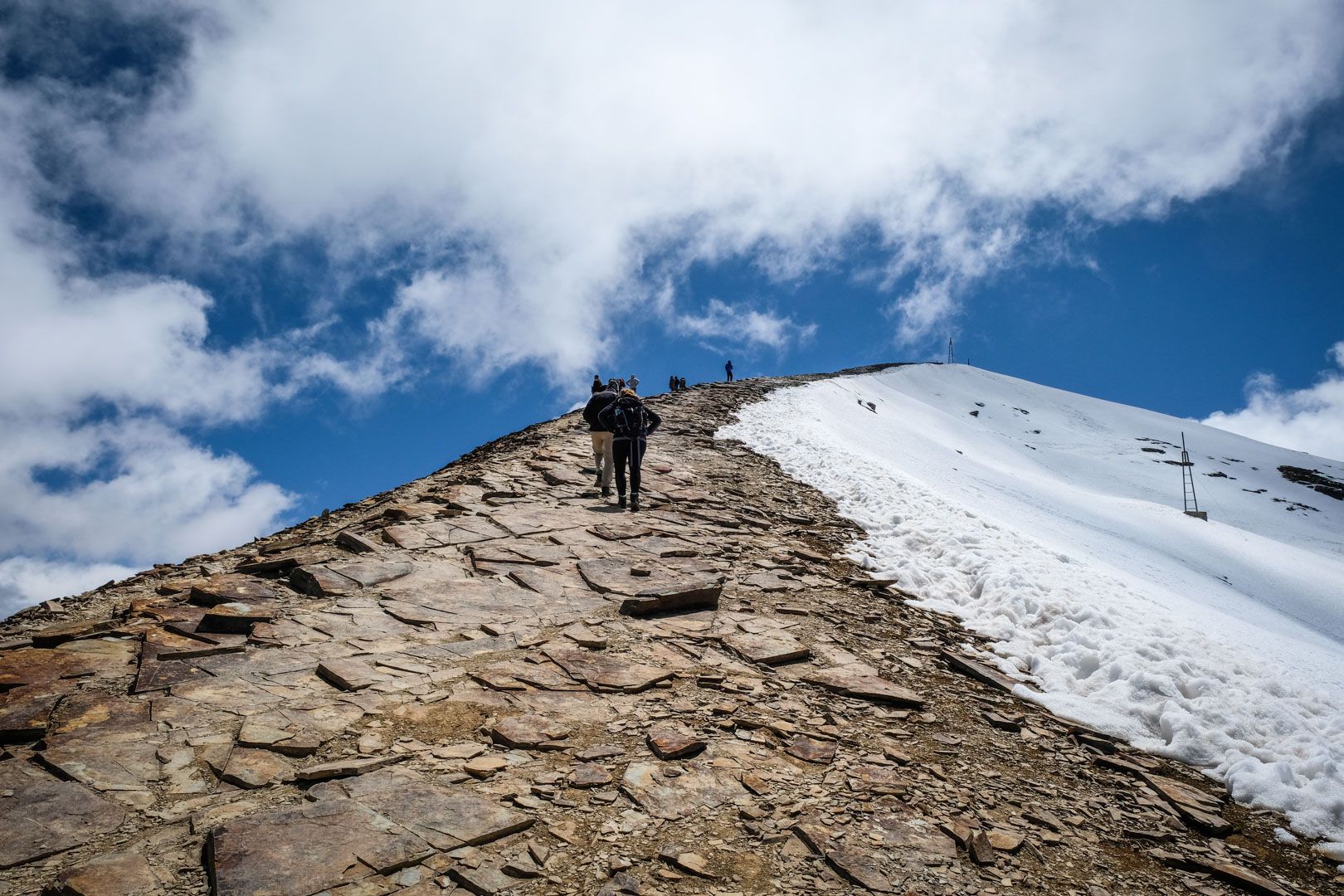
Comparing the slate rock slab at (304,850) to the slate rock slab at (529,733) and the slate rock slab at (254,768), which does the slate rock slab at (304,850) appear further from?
the slate rock slab at (529,733)

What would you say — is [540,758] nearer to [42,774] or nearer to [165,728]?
[165,728]

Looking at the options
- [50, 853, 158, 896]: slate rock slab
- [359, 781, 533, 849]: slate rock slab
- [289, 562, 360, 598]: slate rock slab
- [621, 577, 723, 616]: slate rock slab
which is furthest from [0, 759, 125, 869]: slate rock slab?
[621, 577, 723, 616]: slate rock slab

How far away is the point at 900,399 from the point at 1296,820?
146 feet

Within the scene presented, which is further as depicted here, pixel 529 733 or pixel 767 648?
pixel 767 648

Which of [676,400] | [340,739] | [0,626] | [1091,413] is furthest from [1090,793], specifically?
[1091,413]

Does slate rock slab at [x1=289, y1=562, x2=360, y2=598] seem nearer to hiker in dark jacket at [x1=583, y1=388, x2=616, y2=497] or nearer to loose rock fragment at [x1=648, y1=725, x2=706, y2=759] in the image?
loose rock fragment at [x1=648, y1=725, x2=706, y2=759]

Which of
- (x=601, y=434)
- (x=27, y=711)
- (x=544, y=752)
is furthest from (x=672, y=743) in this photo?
(x=601, y=434)

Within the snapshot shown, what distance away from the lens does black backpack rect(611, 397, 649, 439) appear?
548 inches

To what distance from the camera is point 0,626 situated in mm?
7777

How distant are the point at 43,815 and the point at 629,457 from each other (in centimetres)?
1062

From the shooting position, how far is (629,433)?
14.0 m

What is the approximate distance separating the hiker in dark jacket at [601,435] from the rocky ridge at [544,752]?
16.6 ft

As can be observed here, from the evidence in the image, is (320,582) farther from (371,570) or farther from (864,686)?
(864,686)

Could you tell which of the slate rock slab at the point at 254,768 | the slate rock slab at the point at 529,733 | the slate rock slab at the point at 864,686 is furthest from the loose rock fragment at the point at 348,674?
the slate rock slab at the point at 864,686
